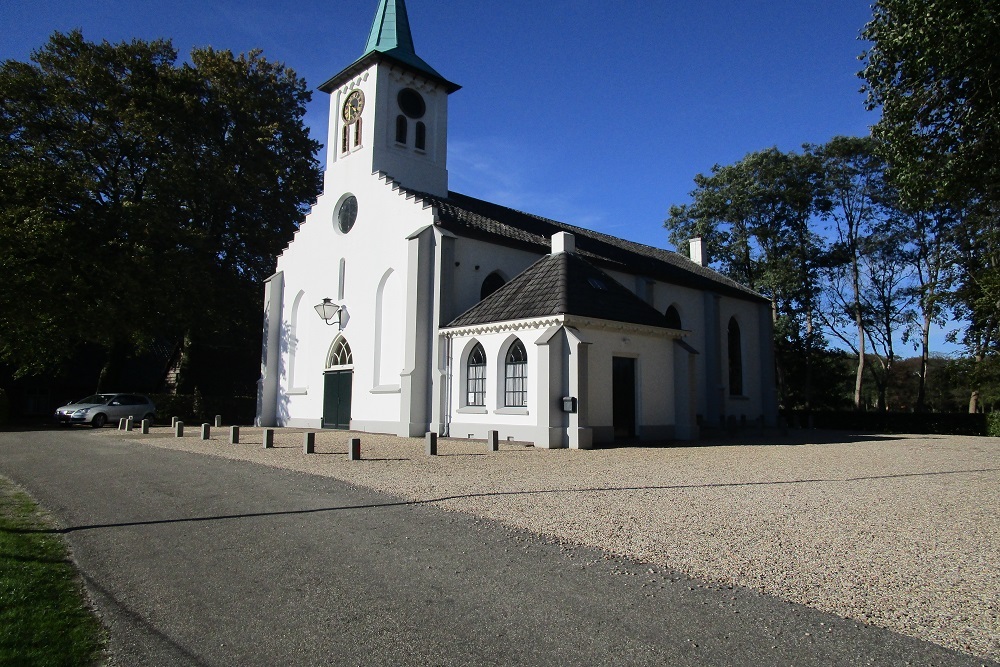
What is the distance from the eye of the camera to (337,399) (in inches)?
984

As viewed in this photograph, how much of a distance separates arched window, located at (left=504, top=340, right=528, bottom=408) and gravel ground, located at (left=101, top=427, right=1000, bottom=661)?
2.40 m

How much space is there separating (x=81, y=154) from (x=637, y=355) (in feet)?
89.2

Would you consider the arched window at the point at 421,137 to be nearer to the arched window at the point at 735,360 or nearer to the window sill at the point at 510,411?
the window sill at the point at 510,411

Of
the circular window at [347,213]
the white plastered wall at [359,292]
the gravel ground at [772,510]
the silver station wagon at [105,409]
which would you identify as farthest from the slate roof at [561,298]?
the silver station wagon at [105,409]

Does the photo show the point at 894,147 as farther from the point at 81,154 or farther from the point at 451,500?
the point at 81,154

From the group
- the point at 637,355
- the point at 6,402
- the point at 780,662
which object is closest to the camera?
the point at 780,662

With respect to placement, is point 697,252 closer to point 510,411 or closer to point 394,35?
point 394,35

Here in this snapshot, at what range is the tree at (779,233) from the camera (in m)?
41.8

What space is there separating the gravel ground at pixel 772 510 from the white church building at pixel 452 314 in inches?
120

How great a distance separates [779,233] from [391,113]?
28932 mm

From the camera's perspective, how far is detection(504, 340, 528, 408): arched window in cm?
A: 1891

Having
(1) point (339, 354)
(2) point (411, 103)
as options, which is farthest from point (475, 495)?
(2) point (411, 103)

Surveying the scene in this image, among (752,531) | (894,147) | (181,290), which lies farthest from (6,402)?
(894,147)

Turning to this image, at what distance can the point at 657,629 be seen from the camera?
441 centimetres
